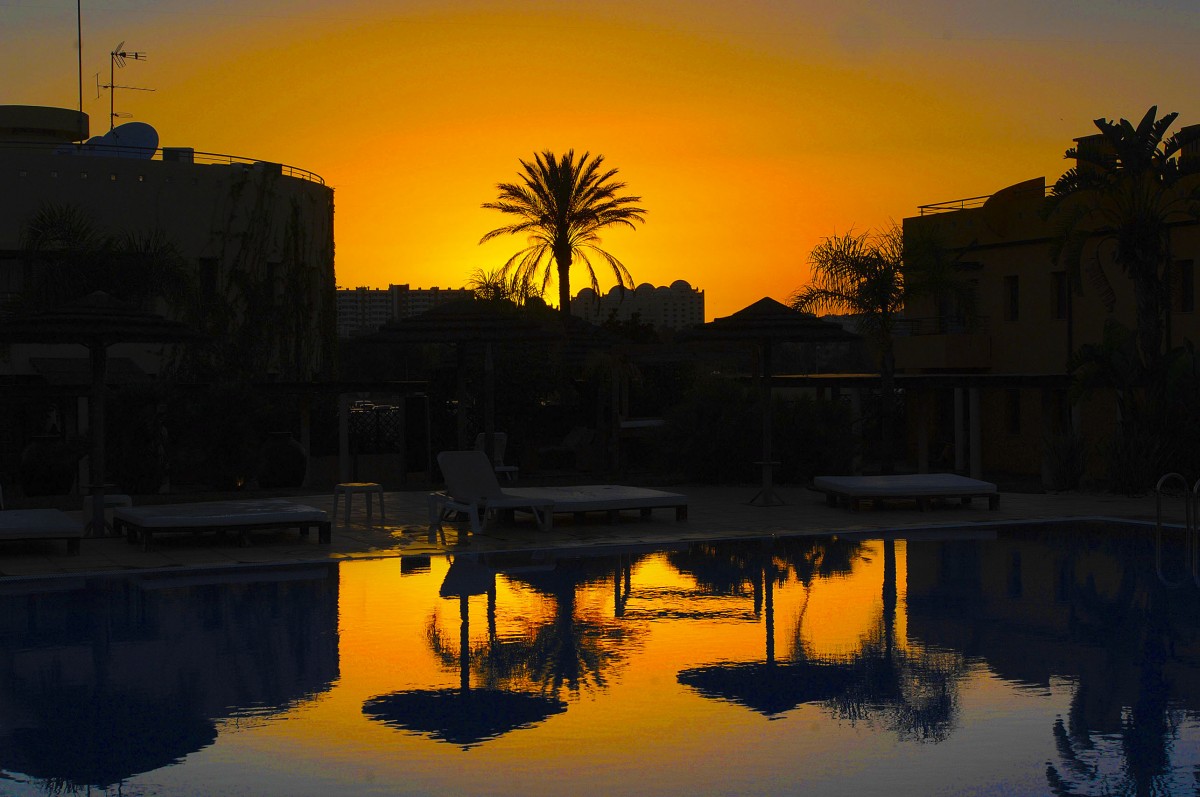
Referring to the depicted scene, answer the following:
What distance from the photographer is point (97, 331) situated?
1373 centimetres

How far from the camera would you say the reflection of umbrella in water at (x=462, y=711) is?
681cm

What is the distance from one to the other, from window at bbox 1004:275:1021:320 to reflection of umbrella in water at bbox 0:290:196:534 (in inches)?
877

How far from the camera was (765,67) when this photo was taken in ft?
69.5

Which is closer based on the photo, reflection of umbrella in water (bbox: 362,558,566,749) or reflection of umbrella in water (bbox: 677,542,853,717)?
reflection of umbrella in water (bbox: 362,558,566,749)

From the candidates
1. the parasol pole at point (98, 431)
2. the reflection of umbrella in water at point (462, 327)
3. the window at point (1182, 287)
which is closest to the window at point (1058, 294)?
the window at point (1182, 287)

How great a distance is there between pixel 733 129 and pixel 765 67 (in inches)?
112

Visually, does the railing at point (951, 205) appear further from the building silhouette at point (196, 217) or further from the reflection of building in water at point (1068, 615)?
the reflection of building in water at point (1068, 615)

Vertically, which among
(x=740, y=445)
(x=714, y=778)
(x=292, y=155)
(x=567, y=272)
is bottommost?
(x=714, y=778)

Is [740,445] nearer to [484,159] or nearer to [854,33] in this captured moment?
[854,33]

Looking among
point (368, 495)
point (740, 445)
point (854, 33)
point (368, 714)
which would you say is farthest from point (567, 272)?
point (368, 714)

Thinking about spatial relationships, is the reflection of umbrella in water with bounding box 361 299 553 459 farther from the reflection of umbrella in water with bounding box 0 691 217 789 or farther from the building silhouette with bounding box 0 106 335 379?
the building silhouette with bounding box 0 106 335 379

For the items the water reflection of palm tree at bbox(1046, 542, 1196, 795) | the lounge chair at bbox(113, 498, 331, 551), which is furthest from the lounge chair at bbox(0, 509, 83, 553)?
the water reflection of palm tree at bbox(1046, 542, 1196, 795)

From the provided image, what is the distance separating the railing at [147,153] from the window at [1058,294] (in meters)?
21.2

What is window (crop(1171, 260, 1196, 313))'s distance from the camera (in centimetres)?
2753
